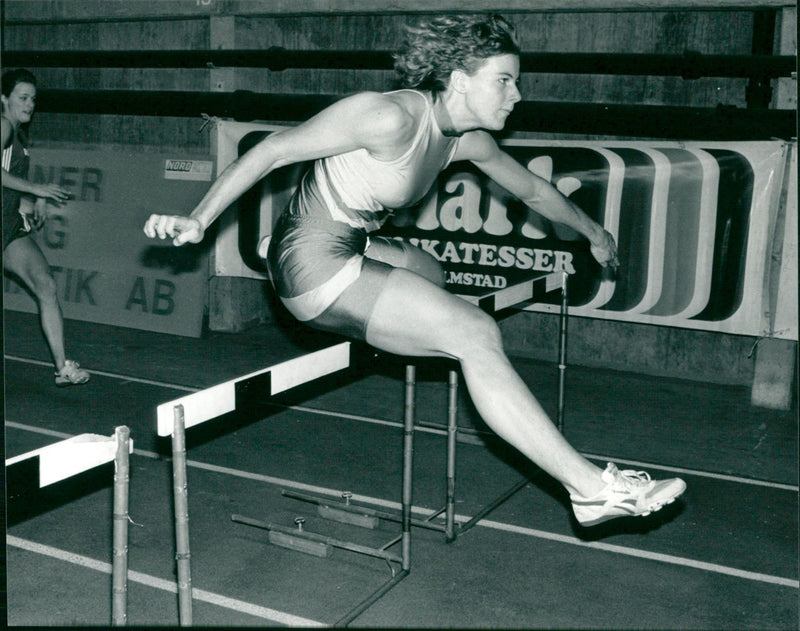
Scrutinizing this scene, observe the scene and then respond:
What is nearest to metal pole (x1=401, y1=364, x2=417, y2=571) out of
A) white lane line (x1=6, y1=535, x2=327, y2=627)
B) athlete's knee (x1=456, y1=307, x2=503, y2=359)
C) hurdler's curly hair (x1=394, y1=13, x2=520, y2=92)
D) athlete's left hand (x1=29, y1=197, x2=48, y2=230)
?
white lane line (x1=6, y1=535, x2=327, y2=627)

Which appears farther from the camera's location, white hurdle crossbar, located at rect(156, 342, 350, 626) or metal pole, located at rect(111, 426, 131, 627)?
white hurdle crossbar, located at rect(156, 342, 350, 626)

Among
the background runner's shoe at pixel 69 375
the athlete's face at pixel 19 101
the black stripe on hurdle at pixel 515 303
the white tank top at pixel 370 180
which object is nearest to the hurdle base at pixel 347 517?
the black stripe on hurdle at pixel 515 303

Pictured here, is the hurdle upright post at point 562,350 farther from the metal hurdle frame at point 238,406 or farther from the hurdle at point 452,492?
the metal hurdle frame at point 238,406

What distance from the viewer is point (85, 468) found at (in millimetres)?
2227

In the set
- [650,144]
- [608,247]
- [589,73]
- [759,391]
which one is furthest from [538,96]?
[608,247]

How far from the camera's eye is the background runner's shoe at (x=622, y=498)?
9.55ft

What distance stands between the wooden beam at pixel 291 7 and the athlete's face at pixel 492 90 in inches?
170

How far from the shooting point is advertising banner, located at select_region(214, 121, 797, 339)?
267 inches

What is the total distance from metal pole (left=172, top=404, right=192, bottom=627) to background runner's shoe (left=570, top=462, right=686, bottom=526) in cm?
122

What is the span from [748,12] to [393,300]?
5.61 m

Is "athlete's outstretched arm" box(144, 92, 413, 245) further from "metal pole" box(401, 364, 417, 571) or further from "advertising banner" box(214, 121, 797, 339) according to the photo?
"advertising banner" box(214, 121, 797, 339)

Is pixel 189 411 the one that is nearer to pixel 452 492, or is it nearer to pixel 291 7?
pixel 452 492

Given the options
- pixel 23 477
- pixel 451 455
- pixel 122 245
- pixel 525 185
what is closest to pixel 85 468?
pixel 23 477

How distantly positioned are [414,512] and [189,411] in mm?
2301
